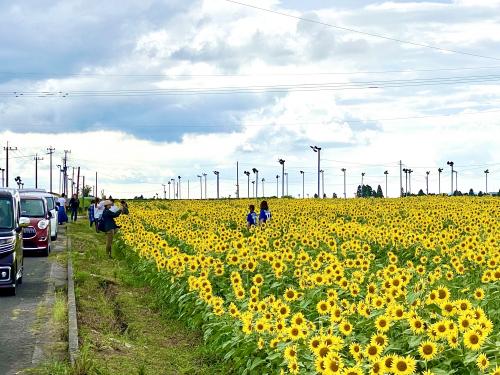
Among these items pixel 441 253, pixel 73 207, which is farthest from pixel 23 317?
pixel 73 207

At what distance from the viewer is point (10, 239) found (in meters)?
14.4

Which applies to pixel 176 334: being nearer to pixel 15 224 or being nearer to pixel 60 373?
pixel 60 373

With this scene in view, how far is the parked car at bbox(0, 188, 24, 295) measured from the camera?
1435 centimetres

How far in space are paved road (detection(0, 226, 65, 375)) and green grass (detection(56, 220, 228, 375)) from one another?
61 centimetres

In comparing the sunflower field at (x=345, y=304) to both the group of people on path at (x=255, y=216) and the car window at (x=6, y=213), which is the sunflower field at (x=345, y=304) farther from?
the group of people on path at (x=255, y=216)

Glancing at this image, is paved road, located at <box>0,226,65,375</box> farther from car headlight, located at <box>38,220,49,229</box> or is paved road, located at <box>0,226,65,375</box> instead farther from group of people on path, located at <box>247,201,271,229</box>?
group of people on path, located at <box>247,201,271,229</box>

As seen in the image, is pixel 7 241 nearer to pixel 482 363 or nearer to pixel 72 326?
pixel 72 326

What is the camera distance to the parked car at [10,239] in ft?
47.1

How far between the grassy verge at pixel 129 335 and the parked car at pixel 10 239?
1.27 metres

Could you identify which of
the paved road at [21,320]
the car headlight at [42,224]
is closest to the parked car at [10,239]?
the paved road at [21,320]

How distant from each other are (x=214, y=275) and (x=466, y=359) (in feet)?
22.4

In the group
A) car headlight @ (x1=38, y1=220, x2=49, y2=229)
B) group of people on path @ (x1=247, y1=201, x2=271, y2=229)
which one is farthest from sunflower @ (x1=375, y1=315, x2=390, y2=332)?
car headlight @ (x1=38, y1=220, x2=49, y2=229)

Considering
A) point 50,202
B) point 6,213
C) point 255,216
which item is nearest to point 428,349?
point 6,213

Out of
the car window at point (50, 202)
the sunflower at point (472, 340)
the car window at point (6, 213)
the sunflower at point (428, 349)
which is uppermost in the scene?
the car window at point (50, 202)
